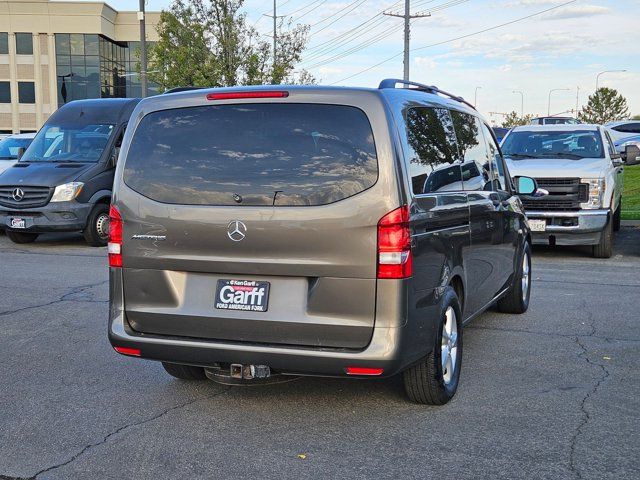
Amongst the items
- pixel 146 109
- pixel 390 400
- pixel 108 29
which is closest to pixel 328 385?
pixel 390 400

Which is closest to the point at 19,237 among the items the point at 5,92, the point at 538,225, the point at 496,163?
the point at 538,225

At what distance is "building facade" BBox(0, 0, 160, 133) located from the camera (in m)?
66.9

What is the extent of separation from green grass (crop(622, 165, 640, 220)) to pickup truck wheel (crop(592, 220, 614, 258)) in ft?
18.5

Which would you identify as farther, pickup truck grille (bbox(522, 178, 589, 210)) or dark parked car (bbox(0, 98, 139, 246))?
dark parked car (bbox(0, 98, 139, 246))

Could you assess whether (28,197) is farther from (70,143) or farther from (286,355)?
(286,355)

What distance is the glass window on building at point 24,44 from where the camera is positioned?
68.1 metres

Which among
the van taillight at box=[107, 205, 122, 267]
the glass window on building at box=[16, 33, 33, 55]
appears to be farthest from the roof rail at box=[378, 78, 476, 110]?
the glass window on building at box=[16, 33, 33, 55]

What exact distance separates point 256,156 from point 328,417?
163 cm

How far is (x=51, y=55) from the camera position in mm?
68000

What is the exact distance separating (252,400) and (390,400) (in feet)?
2.93

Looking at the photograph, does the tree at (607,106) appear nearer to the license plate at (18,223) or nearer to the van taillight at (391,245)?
the license plate at (18,223)

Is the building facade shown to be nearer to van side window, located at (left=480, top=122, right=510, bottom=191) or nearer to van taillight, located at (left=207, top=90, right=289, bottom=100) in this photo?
van side window, located at (left=480, top=122, right=510, bottom=191)

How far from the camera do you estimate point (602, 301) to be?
8680 mm

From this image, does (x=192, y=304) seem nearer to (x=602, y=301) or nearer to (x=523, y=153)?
(x=602, y=301)
